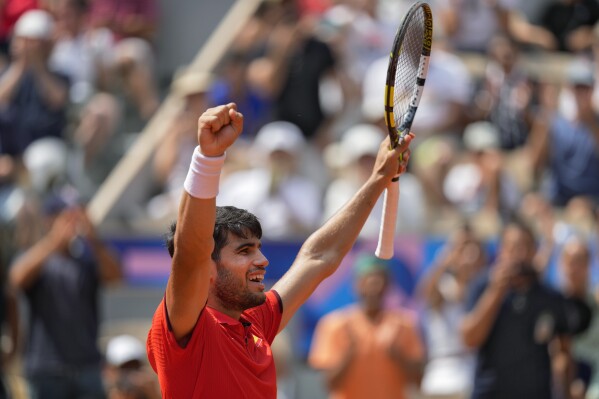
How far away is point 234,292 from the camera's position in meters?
4.85

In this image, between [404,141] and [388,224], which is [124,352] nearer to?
[388,224]

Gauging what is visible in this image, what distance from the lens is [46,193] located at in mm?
11969

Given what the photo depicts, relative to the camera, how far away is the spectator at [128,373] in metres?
8.53

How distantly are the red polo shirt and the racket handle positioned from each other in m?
0.66

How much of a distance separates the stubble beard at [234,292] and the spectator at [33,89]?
782 centimetres

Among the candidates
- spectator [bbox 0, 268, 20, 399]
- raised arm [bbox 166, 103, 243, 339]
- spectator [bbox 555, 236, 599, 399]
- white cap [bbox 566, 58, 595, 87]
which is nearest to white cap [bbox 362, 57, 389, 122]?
white cap [bbox 566, 58, 595, 87]

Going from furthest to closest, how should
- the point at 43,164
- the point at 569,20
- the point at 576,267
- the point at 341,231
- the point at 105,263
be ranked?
1. the point at 569,20
2. the point at 43,164
3. the point at 105,263
4. the point at 576,267
5. the point at 341,231

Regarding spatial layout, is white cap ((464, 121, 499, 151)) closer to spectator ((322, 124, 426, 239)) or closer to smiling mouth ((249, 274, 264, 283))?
spectator ((322, 124, 426, 239))

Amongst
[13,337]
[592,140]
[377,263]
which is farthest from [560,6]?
[13,337]

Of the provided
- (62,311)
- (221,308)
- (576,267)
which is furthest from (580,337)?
(221,308)

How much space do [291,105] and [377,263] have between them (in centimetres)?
314

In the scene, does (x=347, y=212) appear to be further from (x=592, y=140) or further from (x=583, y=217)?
(x=592, y=140)

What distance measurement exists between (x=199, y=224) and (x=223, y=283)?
0.65 m

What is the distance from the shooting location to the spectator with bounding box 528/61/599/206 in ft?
36.2
